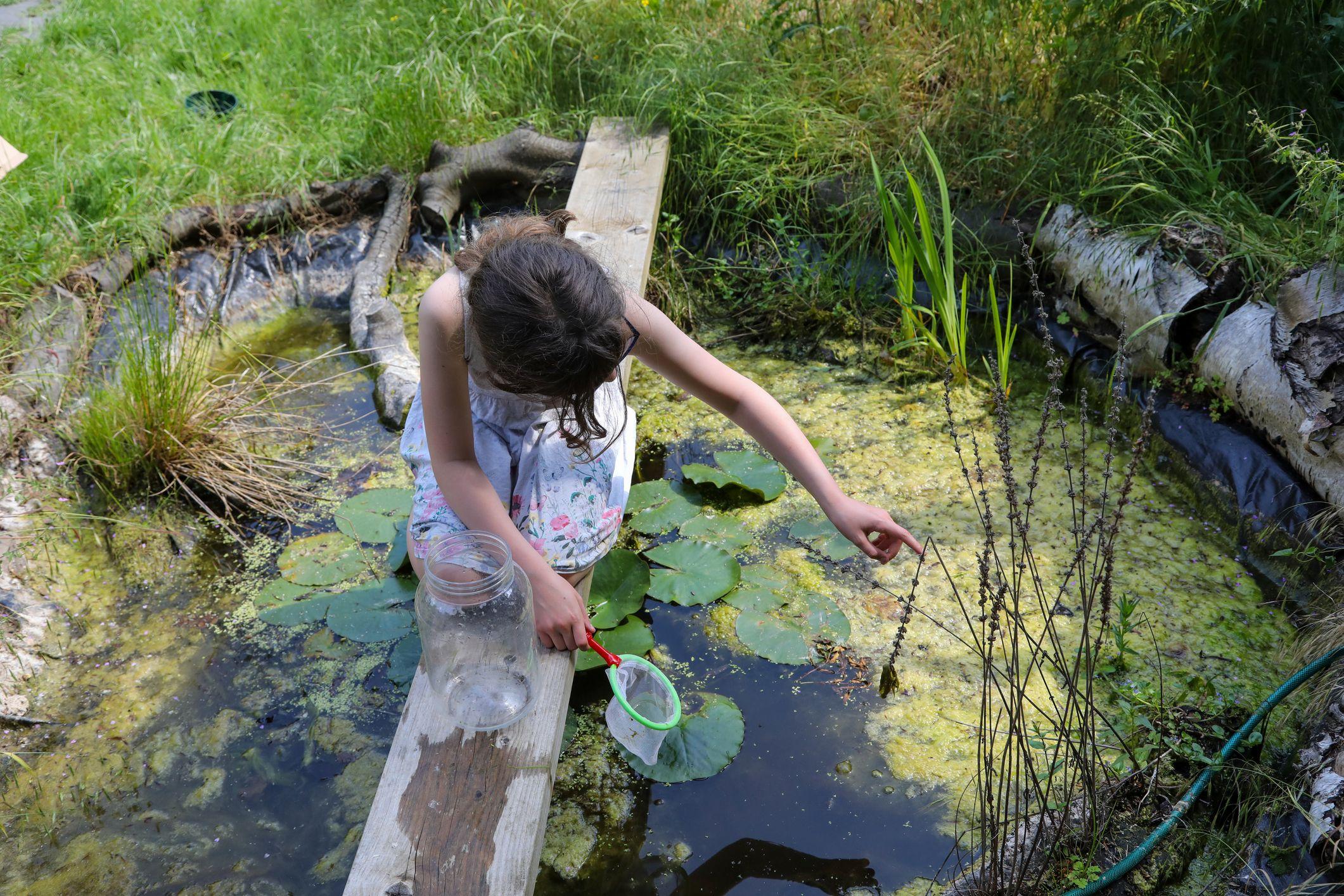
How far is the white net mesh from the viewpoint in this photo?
183cm

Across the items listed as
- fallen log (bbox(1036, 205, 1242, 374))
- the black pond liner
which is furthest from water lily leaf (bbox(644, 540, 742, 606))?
the black pond liner

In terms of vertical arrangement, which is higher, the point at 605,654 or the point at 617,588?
the point at 605,654

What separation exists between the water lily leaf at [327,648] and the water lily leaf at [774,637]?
98 cm

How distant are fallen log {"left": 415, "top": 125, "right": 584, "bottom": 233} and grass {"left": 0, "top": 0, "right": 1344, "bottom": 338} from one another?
0.21m

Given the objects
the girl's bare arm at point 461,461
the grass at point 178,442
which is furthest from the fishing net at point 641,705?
the grass at point 178,442

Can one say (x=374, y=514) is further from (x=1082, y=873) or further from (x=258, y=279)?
(x=1082, y=873)

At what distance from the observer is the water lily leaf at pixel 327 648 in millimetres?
2273

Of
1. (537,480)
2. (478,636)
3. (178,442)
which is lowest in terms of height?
(178,442)

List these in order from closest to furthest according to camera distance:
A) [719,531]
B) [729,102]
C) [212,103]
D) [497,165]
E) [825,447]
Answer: [719,531] → [825,447] → [729,102] → [497,165] → [212,103]

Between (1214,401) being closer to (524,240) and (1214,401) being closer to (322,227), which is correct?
(524,240)

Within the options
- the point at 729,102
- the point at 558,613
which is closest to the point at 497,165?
the point at 729,102

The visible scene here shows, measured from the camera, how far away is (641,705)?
6.23ft

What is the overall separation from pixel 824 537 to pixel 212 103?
3.82m

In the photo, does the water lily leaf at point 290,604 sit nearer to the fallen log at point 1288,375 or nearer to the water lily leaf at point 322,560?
the water lily leaf at point 322,560
